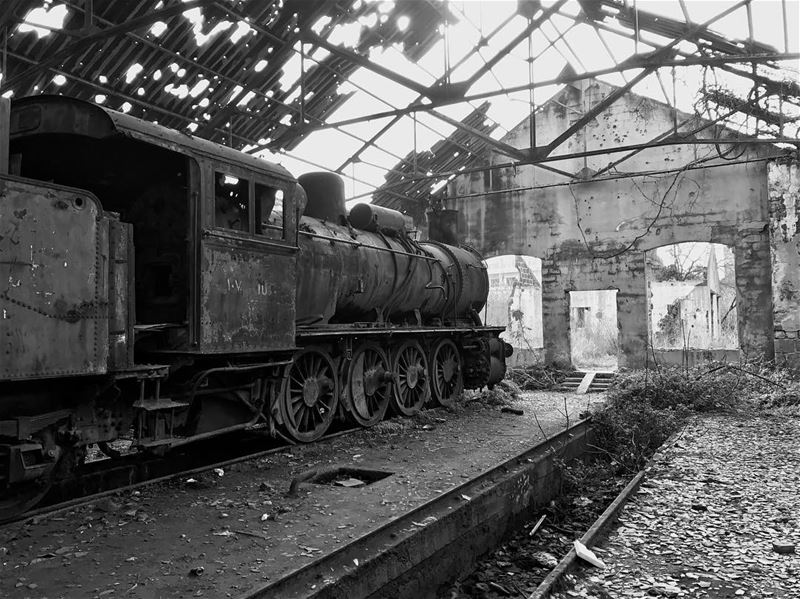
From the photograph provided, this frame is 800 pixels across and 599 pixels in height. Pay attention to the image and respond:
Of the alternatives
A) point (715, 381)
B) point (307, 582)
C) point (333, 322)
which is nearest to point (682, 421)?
point (715, 381)

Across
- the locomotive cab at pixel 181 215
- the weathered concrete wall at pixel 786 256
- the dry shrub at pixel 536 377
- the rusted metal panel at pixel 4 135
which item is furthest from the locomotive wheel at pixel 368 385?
the weathered concrete wall at pixel 786 256

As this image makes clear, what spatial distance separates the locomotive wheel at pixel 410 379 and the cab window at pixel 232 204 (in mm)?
3888

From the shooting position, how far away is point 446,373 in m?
11.0

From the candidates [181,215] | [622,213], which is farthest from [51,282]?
[622,213]

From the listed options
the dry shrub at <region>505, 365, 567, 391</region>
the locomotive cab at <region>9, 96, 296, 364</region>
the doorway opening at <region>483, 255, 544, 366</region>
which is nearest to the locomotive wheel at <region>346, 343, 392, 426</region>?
the locomotive cab at <region>9, 96, 296, 364</region>

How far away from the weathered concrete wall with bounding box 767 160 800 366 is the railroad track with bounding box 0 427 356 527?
13.9 m

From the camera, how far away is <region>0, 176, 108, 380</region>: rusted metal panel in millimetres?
3834

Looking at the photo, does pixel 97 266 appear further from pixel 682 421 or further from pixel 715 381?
pixel 715 381

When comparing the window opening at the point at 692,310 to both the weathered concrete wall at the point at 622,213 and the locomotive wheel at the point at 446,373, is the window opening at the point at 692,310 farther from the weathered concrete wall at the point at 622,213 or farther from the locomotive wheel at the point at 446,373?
the locomotive wheel at the point at 446,373

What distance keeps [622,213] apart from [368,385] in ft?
39.5

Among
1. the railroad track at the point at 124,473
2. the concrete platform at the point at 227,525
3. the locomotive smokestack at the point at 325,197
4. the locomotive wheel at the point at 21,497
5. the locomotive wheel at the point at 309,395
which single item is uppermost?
the locomotive smokestack at the point at 325,197

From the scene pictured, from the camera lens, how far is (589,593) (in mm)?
3627

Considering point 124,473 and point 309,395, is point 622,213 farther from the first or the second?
point 124,473

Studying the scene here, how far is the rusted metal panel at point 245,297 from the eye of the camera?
5492 mm
